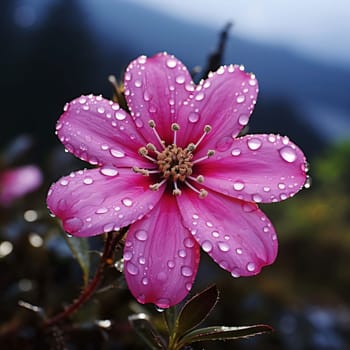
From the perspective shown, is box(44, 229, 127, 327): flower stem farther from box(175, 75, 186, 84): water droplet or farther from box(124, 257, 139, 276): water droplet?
box(175, 75, 186, 84): water droplet

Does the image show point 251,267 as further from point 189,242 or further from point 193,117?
point 193,117

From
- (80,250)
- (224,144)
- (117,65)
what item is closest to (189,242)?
(224,144)

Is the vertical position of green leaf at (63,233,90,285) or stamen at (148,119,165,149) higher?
stamen at (148,119,165,149)

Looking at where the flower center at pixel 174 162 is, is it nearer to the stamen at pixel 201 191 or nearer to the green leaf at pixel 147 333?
the stamen at pixel 201 191

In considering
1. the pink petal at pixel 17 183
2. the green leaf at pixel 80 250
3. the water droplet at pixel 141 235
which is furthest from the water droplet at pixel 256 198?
the pink petal at pixel 17 183

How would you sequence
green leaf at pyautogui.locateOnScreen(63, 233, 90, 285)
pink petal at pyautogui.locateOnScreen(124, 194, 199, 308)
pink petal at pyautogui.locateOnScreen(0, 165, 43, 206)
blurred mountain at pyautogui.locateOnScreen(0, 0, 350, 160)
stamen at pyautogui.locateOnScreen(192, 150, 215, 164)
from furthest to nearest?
blurred mountain at pyautogui.locateOnScreen(0, 0, 350, 160) < pink petal at pyautogui.locateOnScreen(0, 165, 43, 206) < green leaf at pyautogui.locateOnScreen(63, 233, 90, 285) < stamen at pyautogui.locateOnScreen(192, 150, 215, 164) < pink petal at pyautogui.locateOnScreen(124, 194, 199, 308)

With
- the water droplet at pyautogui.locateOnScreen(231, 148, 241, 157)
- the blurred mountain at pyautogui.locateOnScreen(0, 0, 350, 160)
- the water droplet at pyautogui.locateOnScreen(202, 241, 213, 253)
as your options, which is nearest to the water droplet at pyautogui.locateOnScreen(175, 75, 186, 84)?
the water droplet at pyautogui.locateOnScreen(231, 148, 241, 157)

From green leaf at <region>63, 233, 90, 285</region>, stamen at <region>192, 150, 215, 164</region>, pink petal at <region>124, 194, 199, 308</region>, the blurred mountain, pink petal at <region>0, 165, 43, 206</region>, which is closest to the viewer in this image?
pink petal at <region>124, 194, 199, 308</region>
